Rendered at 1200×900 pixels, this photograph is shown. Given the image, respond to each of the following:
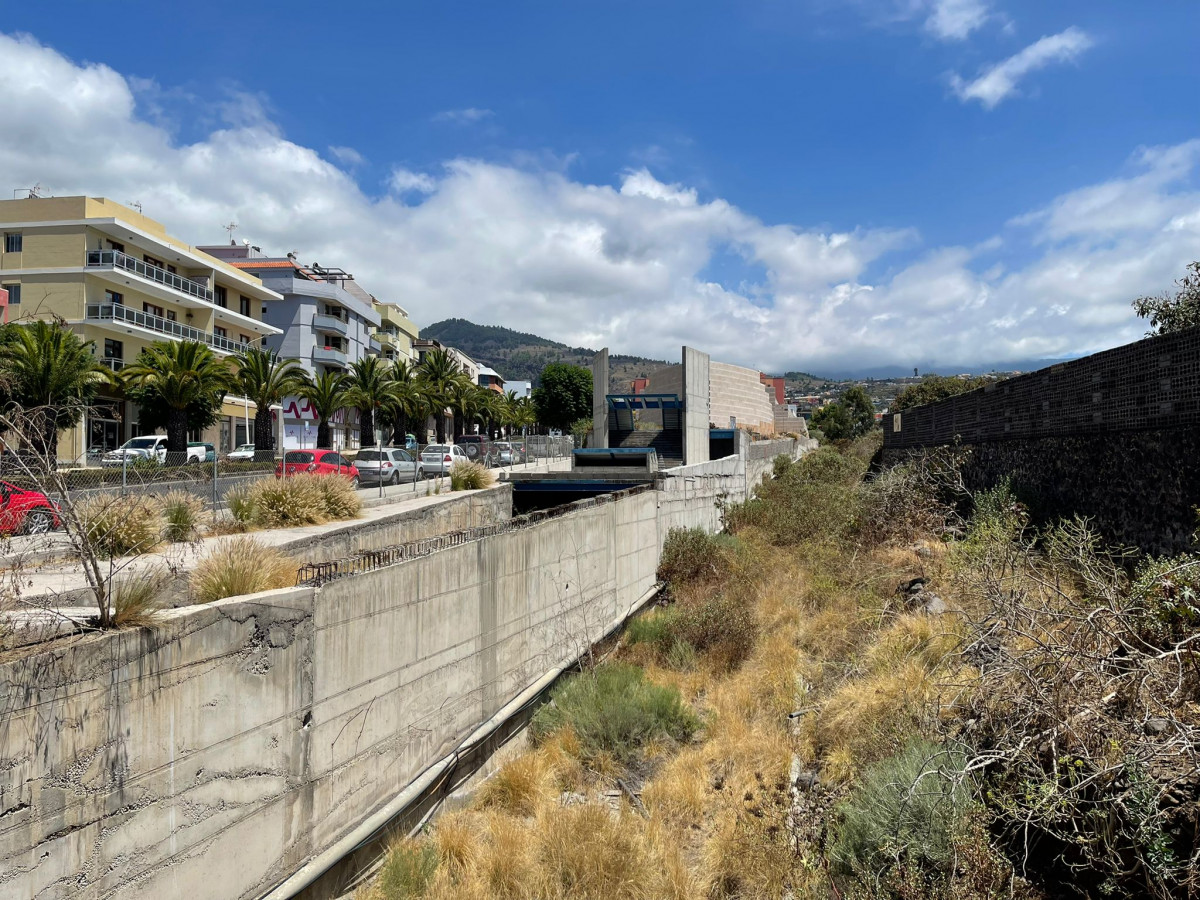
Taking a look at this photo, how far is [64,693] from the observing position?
15.0 feet

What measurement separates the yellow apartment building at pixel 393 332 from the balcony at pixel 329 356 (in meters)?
12.4

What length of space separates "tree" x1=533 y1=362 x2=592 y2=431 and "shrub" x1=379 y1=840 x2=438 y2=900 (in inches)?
3264

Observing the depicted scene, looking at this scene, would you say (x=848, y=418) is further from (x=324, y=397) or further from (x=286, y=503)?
(x=286, y=503)

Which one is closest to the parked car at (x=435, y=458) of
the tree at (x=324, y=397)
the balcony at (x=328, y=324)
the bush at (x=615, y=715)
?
the tree at (x=324, y=397)

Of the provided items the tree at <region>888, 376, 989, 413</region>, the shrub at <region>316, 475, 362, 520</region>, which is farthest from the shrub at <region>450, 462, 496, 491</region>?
the tree at <region>888, 376, 989, 413</region>

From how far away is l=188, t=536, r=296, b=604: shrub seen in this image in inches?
262

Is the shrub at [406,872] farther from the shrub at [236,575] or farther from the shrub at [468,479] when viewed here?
the shrub at [468,479]

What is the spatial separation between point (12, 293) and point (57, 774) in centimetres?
4448

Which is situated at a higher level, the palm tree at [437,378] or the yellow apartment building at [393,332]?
the yellow apartment building at [393,332]

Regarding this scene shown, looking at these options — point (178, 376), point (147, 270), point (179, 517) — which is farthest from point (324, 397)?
point (179, 517)

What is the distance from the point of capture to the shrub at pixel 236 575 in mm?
6664

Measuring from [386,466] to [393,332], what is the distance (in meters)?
60.5

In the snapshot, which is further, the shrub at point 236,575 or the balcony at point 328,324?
the balcony at point 328,324

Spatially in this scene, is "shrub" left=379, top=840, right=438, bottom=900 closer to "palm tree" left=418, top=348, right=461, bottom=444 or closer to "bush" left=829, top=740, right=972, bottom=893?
"bush" left=829, top=740, right=972, bottom=893
